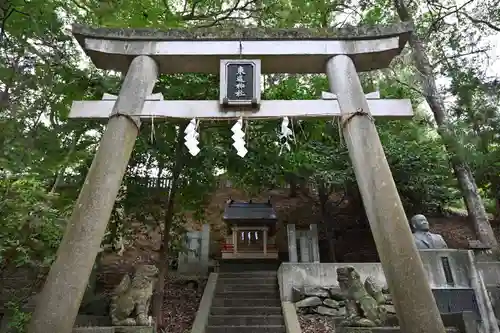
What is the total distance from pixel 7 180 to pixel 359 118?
4443 mm

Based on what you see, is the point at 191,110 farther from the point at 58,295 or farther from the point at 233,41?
the point at 58,295

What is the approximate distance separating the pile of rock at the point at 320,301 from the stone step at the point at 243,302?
0.80 metres

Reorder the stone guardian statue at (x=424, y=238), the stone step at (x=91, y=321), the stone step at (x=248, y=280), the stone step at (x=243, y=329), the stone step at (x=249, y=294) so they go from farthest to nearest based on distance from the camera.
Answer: the stone step at (x=248, y=280) < the stone step at (x=249, y=294) < the stone step at (x=243, y=329) < the stone guardian statue at (x=424, y=238) < the stone step at (x=91, y=321)

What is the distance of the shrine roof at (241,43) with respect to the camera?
17.6 feet

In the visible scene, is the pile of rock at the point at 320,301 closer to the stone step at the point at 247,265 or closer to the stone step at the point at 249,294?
the stone step at the point at 249,294

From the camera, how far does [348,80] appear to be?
16.9ft

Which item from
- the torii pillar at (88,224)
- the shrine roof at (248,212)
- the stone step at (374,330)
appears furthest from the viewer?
the shrine roof at (248,212)

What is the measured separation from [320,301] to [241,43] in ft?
17.7

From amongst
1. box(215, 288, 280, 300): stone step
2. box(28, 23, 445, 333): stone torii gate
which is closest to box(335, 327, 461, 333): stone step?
box(28, 23, 445, 333): stone torii gate

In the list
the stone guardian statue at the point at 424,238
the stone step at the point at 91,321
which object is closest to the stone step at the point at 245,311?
the stone step at the point at 91,321

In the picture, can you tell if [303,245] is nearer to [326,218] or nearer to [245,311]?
[326,218]

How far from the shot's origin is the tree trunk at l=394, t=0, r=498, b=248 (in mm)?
9258

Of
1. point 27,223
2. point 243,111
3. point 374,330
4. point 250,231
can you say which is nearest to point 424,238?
point 374,330

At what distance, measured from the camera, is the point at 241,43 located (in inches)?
213
